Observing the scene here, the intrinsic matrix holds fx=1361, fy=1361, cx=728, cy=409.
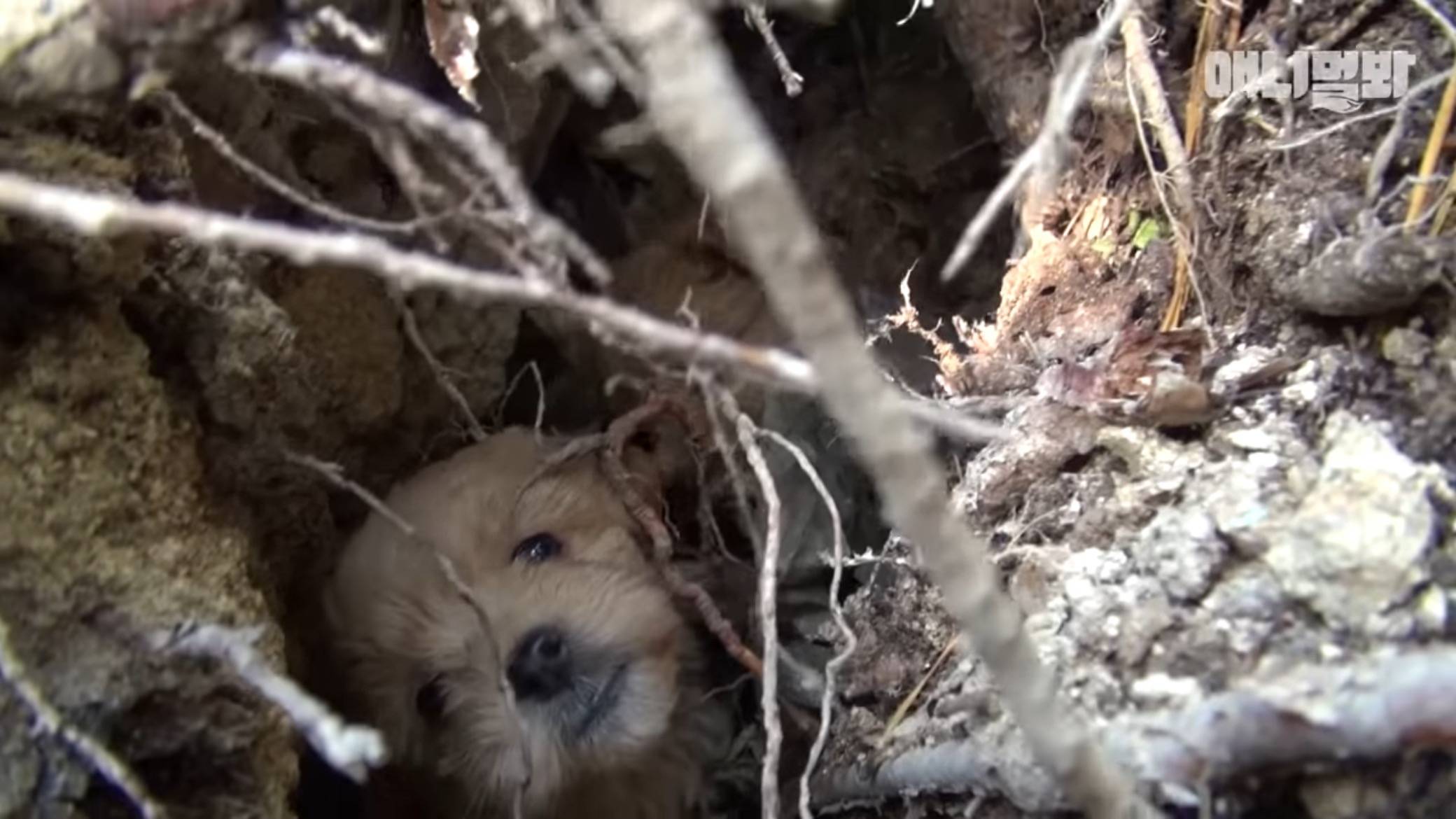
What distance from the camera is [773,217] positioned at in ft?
2.86

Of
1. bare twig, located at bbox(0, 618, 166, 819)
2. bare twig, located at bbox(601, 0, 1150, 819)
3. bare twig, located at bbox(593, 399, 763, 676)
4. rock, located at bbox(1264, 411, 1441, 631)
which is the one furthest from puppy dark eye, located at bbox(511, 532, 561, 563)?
bare twig, located at bbox(601, 0, 1150, 819)

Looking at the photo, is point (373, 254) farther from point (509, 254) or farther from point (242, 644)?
point (242, 644)

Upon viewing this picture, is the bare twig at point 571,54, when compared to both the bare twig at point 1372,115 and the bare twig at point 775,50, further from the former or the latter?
the bare twig at point 1372,115

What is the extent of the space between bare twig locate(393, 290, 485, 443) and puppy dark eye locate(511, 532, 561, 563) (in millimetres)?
233

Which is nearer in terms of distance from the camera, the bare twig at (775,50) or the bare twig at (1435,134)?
the bare twig at (1435,134)

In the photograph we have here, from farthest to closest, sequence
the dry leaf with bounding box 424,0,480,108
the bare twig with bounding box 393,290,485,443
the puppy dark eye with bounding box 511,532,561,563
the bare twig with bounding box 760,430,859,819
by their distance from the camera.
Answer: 1. the puppy dark eye with bounding box 511,532,561,563
2. the bare twig with bounding box 393,290,485,443
3. the dry leaf with bounding box 424,0,480,108
4. the bare twig with bounding box 760,430,859,819

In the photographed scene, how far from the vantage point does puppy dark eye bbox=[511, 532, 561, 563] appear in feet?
7.71

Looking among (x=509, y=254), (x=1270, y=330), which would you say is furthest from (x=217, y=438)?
(x=1270, y=330)

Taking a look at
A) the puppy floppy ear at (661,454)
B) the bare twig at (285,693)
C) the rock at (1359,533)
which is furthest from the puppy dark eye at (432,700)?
the rock at (1359,533)

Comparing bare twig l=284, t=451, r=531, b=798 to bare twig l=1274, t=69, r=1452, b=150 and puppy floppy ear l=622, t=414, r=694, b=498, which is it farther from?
bare twig l=1274, t=69, r=1452, b=150

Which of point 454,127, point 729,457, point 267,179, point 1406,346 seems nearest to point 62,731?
point 267,179

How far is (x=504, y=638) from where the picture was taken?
2213mm

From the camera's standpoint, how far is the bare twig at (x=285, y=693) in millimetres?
1156

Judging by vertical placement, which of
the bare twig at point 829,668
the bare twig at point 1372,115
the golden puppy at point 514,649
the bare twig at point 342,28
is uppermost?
the bare twig at point 1372,115
